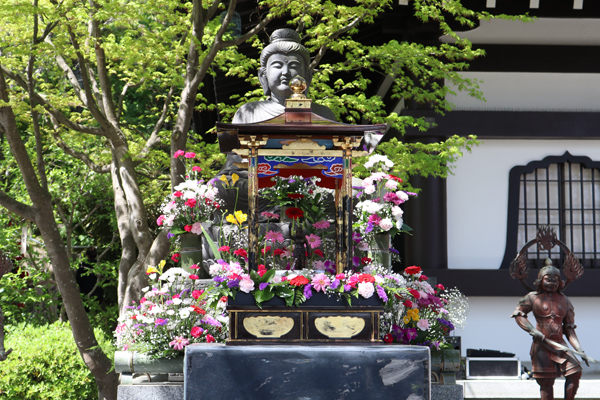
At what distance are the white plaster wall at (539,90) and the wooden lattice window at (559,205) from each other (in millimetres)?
990

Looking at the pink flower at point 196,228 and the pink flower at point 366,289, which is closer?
the pink flower at point 366,289

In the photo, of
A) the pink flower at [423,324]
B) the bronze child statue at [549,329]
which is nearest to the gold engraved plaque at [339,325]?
the pink flower at [423,324]

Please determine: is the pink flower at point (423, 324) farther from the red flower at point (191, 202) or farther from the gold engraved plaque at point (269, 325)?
the red flower at point (191, 202)

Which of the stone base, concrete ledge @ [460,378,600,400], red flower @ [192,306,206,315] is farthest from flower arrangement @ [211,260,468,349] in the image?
concrete ledge @ [460,378,600,400]

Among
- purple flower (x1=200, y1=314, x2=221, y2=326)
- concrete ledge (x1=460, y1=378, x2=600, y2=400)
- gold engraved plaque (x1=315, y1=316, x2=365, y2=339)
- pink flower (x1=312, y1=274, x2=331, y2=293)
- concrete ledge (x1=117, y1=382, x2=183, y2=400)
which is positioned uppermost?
pink flower (x1=312, y1=274, x2=331, y2=293)

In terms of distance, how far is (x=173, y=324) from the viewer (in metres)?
5.02

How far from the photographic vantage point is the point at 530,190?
10727 millimetres

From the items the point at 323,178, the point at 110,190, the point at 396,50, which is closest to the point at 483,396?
the point at 323,178

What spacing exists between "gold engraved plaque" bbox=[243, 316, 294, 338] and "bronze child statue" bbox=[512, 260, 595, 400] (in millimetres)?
2434

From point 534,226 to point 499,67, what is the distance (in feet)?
9.26

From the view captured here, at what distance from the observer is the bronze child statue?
5.71 meters

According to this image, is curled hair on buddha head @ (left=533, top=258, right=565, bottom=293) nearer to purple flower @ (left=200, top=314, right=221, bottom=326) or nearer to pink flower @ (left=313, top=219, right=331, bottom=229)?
pink flower @ (left=313, top=219, right=331, bottom=229)

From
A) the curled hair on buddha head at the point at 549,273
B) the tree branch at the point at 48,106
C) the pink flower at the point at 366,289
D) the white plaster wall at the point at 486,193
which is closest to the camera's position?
the pink flower at the point at 366,289

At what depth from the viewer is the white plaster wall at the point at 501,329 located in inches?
413
